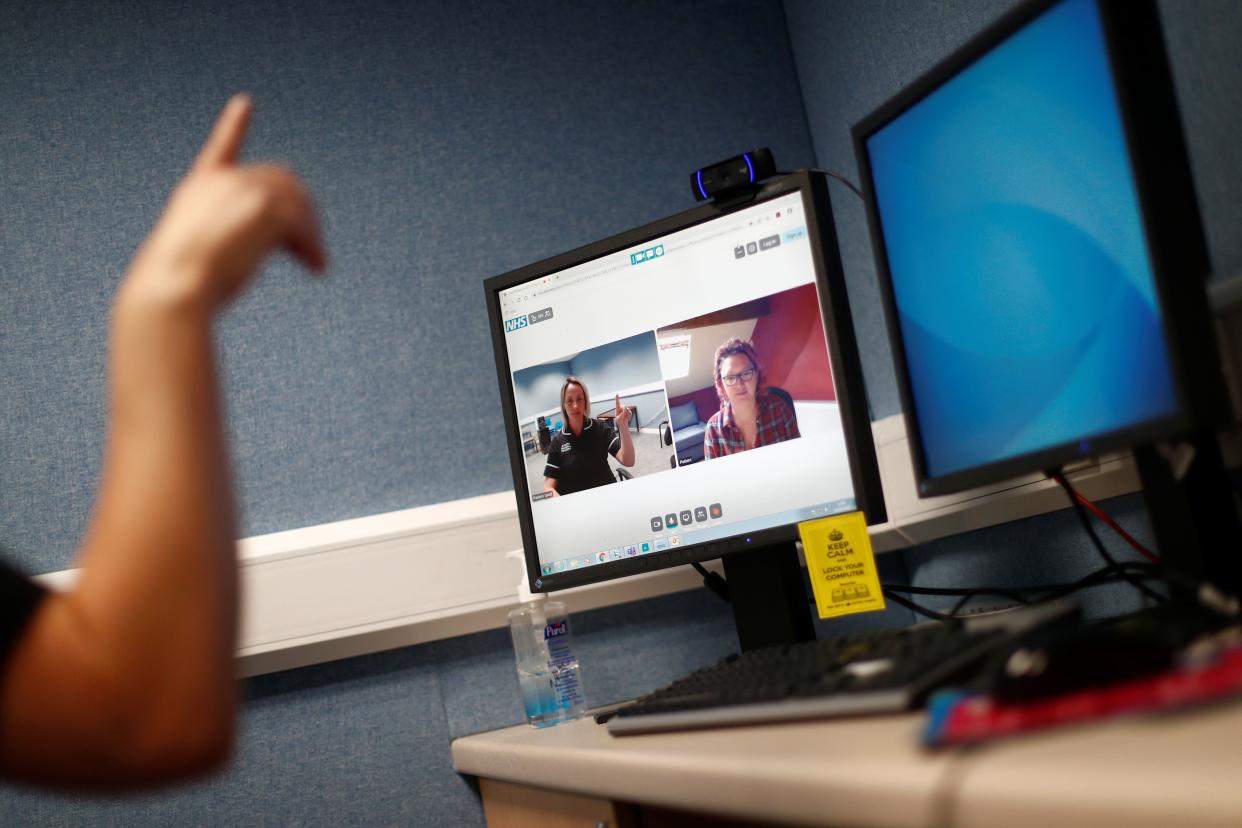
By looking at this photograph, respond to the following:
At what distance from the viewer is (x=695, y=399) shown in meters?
1.25

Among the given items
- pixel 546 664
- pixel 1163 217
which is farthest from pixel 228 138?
pixel 546 664

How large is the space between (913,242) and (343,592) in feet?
3.22

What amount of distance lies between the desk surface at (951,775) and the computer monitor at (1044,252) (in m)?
0.32

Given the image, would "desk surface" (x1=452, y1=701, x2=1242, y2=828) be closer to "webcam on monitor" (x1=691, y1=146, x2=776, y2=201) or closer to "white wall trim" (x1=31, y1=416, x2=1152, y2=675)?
"webcam on monitor" (x1=691, y1=146, x2=776, y2=201)

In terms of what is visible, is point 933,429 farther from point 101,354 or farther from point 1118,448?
point 101,354

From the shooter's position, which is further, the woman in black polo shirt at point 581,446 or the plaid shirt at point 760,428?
the woman in black polo shirt at point 581,446

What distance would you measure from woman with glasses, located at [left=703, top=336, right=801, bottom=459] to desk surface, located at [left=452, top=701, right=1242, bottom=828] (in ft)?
1.59

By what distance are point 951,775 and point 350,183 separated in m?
1.48

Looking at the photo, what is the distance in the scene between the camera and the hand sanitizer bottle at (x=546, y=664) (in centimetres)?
139

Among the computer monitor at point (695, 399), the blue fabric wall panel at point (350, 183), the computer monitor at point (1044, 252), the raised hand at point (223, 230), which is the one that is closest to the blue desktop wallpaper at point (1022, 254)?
the computer monitor at point (1044, 252)

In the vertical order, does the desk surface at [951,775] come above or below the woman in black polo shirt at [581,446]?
below

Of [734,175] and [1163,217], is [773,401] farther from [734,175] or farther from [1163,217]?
[1163,217]

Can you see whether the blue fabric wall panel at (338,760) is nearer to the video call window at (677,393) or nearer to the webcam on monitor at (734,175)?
the video call window at (677,393)

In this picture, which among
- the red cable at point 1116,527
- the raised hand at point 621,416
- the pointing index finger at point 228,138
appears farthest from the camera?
the raised hand at point 621,416
